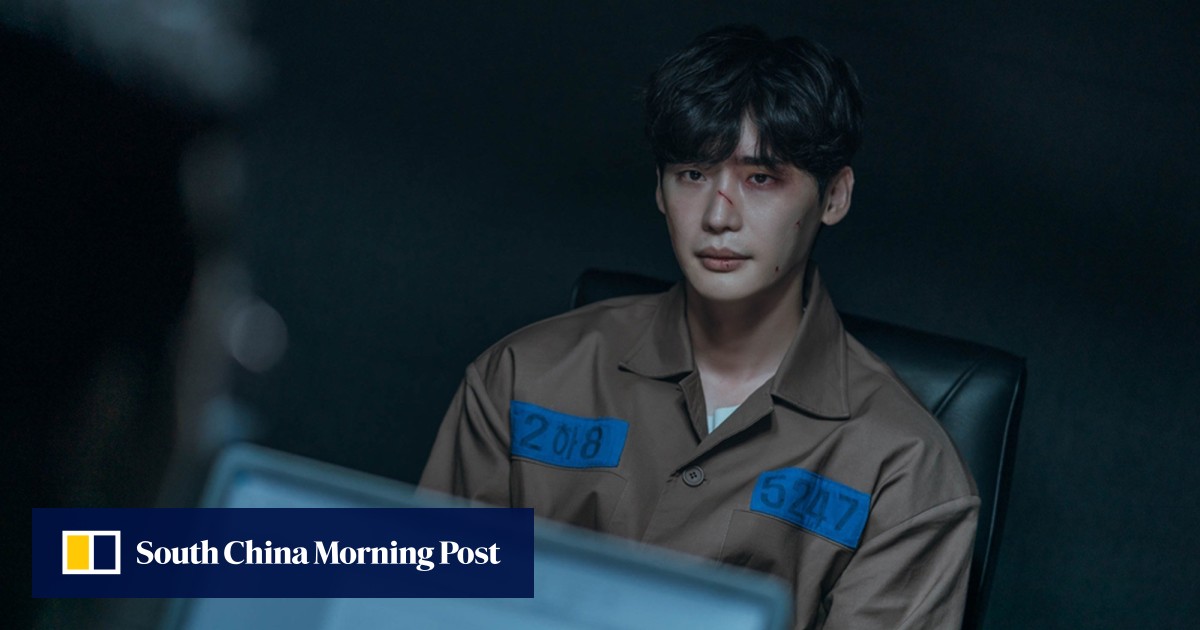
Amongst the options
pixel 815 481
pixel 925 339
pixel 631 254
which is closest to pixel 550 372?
pixel 815 481

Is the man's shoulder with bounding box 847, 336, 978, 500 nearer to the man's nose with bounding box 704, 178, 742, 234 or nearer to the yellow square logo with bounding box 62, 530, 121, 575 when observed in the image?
the man's nose with bounding box 704, 178, 742, 234

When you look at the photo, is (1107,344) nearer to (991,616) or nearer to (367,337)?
(991,616)

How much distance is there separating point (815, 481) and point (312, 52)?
150 cm

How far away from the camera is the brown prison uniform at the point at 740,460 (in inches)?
48.8

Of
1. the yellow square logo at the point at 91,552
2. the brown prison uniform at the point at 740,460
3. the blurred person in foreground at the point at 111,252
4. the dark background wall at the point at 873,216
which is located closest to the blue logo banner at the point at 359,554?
the yellow square logo at the point at 91,552

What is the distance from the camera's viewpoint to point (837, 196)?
142 cm

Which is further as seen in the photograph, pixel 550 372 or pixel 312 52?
pixel 312 52

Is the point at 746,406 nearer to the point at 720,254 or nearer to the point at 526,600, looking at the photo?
the point at 720,254

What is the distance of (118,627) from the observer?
2.07 m

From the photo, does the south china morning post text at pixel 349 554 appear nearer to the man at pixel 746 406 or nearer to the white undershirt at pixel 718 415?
the man at pixel 746 406

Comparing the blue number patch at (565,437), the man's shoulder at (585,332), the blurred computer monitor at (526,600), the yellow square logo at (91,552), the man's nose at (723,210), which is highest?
the man's nose at (723,210)

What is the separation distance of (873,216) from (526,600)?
1.73 meters

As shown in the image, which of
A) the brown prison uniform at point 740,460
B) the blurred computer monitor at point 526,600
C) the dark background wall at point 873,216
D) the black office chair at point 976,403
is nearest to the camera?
the blurred computer monitor at point 526,600

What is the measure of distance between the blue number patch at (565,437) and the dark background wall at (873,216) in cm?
86
